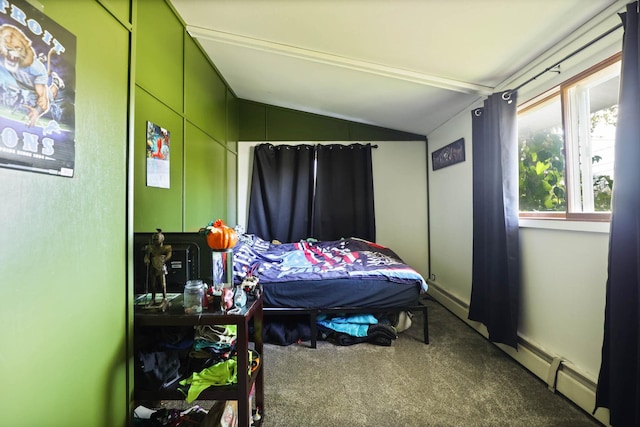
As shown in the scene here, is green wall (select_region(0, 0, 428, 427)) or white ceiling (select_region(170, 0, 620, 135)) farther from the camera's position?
white ceiling (select_region(170, 0, 620, 135))

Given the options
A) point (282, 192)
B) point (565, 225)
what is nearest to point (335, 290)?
point (565, 225)

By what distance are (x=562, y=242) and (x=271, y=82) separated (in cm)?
302

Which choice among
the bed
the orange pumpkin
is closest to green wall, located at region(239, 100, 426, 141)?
the bed

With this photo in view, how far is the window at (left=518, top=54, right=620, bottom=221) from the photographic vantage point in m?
1.54

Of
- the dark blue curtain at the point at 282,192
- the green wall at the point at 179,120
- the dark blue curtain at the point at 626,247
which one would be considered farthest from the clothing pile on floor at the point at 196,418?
the dark blue curtain at the point at 282,192

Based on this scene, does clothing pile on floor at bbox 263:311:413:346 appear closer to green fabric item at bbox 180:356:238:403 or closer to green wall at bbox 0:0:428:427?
green fabric item at bbox 180:356:238:403

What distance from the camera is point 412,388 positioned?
5.68 ft

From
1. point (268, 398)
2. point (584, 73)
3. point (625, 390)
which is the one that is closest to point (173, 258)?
point (268, 398)

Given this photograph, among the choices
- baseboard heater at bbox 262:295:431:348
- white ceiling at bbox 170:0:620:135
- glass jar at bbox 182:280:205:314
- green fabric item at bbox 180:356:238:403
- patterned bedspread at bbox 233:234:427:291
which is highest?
white ceiling at bbox 170:0:620:135

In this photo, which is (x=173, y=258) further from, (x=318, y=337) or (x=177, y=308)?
(x=318, y=337)

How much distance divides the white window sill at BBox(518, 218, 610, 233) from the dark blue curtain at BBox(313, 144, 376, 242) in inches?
83.1

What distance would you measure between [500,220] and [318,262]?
Answer: 1591mm

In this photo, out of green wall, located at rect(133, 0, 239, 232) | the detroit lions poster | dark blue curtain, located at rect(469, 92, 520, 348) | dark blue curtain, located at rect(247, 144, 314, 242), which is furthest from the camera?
dark blue curtain, located at rect(247, 144, 314, 242)

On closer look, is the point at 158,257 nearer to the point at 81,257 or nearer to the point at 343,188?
the point at 81,257
